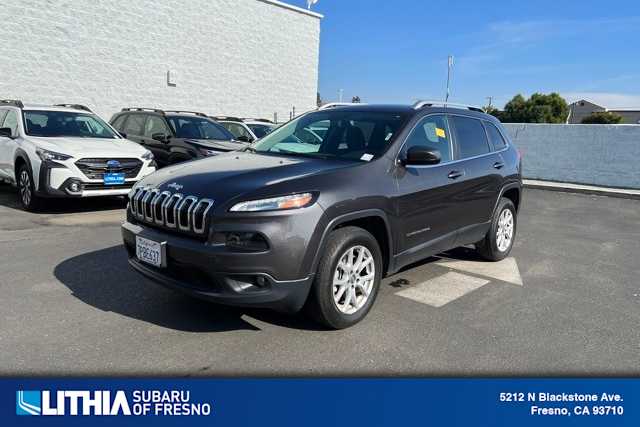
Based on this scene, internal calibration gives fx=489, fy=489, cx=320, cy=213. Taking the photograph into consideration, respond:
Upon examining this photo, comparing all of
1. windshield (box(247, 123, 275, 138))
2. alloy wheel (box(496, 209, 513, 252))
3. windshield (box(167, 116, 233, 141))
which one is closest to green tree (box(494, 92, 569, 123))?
windshield (box(247, 123, 275, 138))

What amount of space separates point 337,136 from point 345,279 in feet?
4.69

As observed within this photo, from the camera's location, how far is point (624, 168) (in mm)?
14188

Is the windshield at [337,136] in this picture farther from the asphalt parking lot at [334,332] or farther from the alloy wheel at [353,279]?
the asphalt parking lot at [334,332]

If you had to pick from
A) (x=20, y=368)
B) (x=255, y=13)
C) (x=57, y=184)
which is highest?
(x=255, y=13)

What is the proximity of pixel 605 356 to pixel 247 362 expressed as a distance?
2519 mm

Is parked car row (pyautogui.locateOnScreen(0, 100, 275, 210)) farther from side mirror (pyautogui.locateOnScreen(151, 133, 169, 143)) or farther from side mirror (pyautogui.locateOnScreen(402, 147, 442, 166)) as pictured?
side mirror (pyautogui.locateOnScreen(402, 147, 442, 166))

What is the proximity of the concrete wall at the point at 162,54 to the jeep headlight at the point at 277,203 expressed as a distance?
13.2m

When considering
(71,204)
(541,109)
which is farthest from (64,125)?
(541,109)

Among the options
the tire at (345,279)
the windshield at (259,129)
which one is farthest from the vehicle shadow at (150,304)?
the windshield at (259,129)

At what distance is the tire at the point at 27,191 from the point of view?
7.71m

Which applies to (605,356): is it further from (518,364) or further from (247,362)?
(247,362)

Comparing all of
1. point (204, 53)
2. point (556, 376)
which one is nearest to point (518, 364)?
point (556, 376)

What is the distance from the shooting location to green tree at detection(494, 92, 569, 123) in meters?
55.1

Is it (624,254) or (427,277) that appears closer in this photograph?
(427,277)
